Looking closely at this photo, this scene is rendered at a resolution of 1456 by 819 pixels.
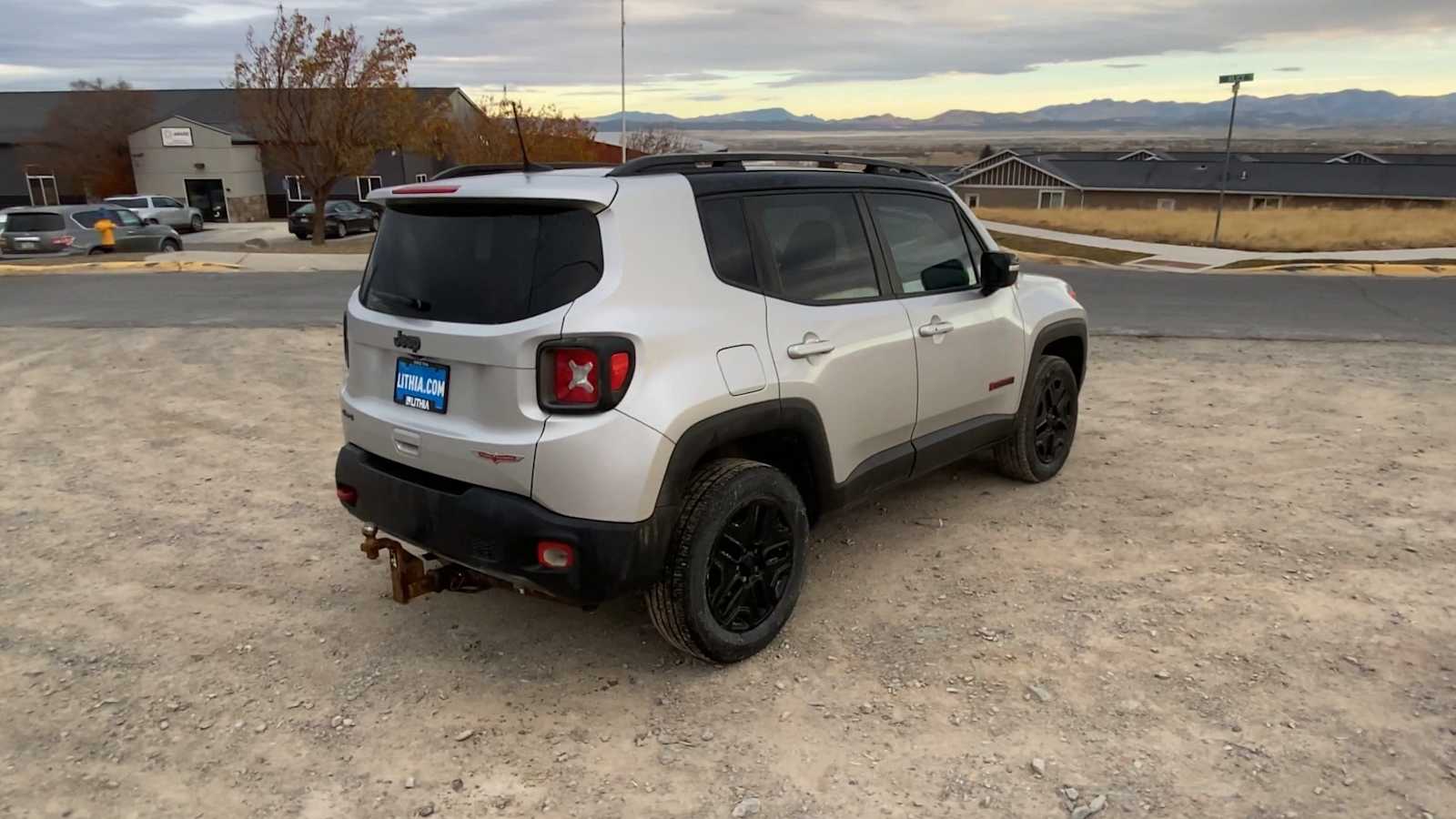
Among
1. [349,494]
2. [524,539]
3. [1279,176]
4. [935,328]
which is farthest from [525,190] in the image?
[1279,176]

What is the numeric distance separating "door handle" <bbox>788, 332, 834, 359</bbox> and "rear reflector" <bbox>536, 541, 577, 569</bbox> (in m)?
1.15

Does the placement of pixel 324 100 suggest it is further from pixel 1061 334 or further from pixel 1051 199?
pixel 1051 199

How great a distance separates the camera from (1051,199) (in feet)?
257

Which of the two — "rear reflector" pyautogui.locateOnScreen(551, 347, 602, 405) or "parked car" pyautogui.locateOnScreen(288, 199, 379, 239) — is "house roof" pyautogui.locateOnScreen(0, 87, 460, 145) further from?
"rear reflector" pyautogui.locateOnScreen(551, 347, 602, 405)

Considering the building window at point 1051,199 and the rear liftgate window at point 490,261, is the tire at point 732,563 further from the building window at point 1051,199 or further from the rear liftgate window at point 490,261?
the building window at point 1051,199

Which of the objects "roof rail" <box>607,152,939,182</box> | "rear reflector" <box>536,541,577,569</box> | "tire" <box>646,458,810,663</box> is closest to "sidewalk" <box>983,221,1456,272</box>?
"roof rail" <box>607,152,939,182</box>

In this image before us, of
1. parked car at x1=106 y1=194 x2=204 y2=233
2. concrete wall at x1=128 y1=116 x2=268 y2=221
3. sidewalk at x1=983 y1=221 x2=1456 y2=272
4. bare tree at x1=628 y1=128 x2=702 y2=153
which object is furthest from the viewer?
bare tree at x1=628 y1=128 x2=702 y2=153

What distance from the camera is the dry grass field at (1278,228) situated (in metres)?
31.0

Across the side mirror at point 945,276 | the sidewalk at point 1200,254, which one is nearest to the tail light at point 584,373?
the side mirror at point 945,276

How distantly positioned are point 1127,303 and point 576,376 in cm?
1173

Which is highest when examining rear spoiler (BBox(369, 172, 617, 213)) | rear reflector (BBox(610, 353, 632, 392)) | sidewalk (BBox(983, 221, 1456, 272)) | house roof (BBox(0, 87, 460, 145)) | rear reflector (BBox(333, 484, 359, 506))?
house roof (BBox(0, 87, 460, 145))

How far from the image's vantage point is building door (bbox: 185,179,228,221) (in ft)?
160

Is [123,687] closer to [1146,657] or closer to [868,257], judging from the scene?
[868,257]

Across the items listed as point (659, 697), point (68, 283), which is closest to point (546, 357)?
point (659, 697)
